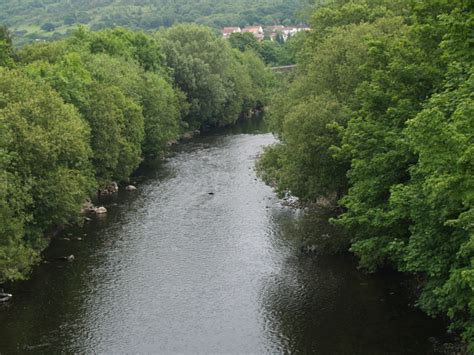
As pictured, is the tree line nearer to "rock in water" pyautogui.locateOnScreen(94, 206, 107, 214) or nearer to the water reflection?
"rock in water" pyautogui.locateOnScreen(94, 206, 107, 214)

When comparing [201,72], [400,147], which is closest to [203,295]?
[400,147]

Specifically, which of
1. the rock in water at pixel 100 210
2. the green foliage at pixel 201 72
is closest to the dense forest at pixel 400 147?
the rock in water at pixel 100 210

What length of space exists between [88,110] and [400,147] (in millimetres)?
33740

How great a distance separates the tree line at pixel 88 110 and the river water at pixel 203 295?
11.3 ft

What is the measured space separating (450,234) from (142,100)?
51.1 meters

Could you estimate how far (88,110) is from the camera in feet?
194

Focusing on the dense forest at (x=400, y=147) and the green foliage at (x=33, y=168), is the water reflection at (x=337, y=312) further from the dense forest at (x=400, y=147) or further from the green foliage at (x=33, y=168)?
the green foliage at (x=33, y=168)

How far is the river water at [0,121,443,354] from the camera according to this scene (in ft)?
108

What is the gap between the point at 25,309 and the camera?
3659cm

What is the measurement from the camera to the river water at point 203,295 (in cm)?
3297

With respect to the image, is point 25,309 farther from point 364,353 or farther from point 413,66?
point 413,66

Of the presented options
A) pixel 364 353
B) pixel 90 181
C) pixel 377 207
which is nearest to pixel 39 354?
pixel 364 353

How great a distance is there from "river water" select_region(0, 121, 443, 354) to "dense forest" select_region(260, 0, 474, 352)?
8.14 feet

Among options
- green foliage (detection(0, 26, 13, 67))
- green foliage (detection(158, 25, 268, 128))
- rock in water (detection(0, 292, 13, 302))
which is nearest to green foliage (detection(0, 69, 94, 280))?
rock in water (detection(0, 292, 13, 302))
